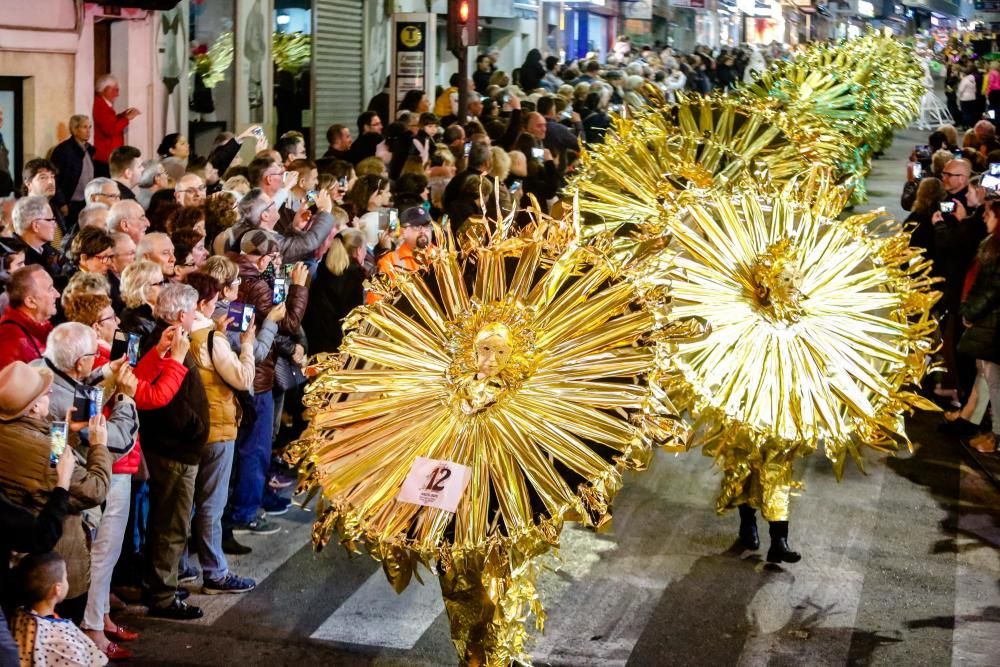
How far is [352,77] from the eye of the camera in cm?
2328

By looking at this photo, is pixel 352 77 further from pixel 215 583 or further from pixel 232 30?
pixel 215 583

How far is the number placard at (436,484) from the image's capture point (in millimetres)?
5816

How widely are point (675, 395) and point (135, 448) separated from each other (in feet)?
9.33

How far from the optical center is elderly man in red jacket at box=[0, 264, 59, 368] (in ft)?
24.5

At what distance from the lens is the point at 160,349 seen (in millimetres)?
7824

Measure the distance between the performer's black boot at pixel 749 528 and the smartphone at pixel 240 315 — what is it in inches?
125

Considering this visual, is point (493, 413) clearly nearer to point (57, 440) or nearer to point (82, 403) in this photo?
point (57, 440)

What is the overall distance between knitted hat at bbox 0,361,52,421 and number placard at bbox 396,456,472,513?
1.73 meters

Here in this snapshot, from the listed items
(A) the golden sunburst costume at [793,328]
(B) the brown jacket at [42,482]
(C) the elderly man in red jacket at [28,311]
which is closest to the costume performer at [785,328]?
(A) the golden sunburst costume at [793,328]

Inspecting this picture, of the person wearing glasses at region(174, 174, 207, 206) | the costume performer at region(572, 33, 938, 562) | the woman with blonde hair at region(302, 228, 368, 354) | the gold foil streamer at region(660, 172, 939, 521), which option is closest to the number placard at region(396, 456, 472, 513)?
the costume performer at region(572, 33, 938, 562)

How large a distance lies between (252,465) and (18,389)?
10.1ft

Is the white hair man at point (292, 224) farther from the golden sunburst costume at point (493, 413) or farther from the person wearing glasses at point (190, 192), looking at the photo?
the golden sunburst costume at point (493, 413)

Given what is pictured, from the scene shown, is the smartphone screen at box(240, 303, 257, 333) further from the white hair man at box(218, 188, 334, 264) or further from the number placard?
the number placard

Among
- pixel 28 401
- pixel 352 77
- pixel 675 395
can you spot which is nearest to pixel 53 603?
pixel 28 401
